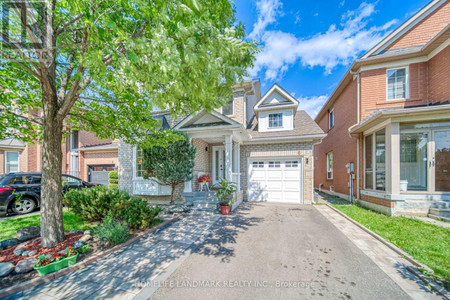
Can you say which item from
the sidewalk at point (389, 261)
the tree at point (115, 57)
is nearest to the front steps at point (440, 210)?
the sidewalk at point (389, 261)

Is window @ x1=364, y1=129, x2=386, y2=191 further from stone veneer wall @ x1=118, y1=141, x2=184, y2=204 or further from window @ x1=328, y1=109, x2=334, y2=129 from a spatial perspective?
stone veneer wall @ x1=118, y1=141, x2=184, y2=204

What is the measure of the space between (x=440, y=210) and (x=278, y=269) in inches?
277

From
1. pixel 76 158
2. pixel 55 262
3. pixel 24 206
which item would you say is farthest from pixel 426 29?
pixel 76 158

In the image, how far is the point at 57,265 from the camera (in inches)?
124

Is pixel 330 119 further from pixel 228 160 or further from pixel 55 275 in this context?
pixel 55 275

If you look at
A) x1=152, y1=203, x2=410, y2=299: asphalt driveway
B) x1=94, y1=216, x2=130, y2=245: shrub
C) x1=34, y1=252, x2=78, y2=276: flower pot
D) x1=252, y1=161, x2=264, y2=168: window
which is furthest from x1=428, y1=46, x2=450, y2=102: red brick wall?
x1=34, y1=252, x2=78, y2=276: flower pot

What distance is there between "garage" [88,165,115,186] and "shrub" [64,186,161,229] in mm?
8655

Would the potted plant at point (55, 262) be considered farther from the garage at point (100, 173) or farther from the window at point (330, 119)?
the window at point (330, 119)

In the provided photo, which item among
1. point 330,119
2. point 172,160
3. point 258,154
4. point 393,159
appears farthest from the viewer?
point 330,119

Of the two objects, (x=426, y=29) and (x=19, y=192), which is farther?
(x=426, y=29)

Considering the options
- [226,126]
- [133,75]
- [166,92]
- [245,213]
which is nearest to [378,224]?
[245,213]

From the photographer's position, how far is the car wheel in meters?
7.12

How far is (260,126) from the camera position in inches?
406

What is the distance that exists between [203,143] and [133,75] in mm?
7332
